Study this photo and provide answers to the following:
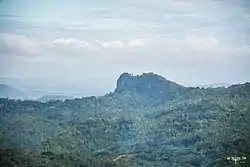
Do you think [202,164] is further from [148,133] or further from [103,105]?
[103,105]

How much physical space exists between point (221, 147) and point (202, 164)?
1.54 feet

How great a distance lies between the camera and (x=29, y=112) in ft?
55.2

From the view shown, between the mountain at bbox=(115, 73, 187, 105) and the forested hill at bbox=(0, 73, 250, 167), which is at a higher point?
the mountain at bbox=(115, 73, 187, 105)

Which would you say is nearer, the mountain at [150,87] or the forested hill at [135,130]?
the forested hill at [135,130]

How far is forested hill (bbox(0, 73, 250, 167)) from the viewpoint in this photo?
8.63m

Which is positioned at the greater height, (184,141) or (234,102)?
(234,102)

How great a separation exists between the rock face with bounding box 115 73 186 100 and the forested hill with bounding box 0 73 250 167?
0.05 m

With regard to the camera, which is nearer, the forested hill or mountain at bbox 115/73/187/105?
the forested hill

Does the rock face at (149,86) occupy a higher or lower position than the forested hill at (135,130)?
higher

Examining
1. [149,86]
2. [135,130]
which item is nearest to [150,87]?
[149,86]

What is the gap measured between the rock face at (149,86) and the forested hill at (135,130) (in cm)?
5

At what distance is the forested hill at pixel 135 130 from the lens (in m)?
8.63

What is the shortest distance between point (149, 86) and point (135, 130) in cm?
679

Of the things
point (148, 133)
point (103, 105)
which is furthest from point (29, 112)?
point (148, 133)
